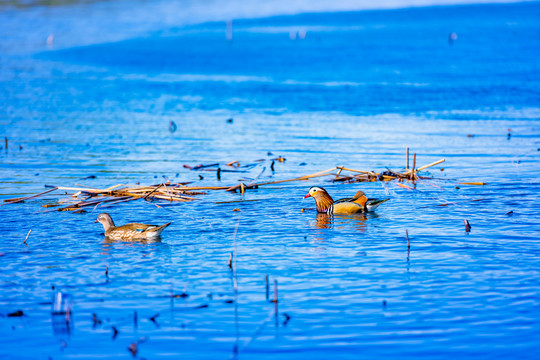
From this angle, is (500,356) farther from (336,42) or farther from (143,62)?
(336,42)

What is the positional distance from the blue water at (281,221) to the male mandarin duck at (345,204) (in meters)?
0.36

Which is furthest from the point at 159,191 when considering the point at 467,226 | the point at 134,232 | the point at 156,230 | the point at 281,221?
the point at 467,226

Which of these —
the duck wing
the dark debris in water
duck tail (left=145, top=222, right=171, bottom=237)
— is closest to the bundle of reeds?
the duck wing

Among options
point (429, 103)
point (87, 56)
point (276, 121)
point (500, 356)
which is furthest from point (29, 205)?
point (87, 56)

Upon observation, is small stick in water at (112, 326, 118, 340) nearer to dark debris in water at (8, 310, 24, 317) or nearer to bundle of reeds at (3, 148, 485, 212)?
dark debris in water at (8, 310, 24, 317)

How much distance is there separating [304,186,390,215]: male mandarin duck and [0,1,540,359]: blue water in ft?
1.17

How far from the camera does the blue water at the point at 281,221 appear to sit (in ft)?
31.2

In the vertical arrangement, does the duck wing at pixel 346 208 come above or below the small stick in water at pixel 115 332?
above

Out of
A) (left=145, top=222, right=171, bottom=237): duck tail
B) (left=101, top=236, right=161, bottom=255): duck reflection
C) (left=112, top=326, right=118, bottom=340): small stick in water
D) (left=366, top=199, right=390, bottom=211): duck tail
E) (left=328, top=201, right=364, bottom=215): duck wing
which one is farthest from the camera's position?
(left=328, top=201, right=364, bottom=215): duck wing

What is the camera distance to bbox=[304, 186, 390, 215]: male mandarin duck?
1546cm

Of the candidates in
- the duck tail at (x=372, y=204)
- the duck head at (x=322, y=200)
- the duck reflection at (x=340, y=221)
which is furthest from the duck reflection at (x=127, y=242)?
the duck tail at (x=372, y=204)

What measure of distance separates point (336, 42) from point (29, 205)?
197 ft

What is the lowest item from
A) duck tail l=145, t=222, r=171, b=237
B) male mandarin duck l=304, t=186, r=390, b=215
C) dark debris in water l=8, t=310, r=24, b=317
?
dark debris in water l=8, t=310, r=24, b=317

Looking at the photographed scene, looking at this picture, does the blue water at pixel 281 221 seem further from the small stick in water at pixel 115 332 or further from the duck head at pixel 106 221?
the duck head at pixel 106 221
